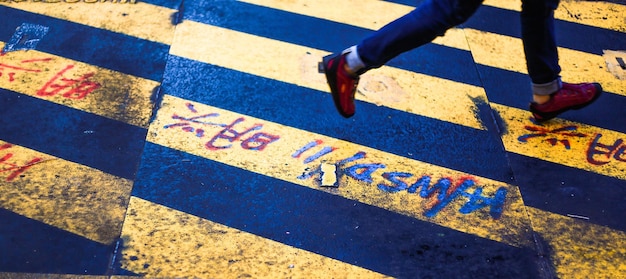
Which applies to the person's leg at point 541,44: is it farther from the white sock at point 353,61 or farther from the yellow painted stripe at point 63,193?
the yellow painted stripe at point 63,193

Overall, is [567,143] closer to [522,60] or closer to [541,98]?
[541,98]

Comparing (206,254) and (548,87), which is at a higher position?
(548,87)

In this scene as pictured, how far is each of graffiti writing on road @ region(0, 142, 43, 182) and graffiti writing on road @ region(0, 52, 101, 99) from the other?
1.61 feet

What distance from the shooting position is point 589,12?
4.90m

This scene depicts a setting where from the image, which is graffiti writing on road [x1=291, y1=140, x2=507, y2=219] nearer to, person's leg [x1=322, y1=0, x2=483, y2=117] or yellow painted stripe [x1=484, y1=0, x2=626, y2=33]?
person's leg [x1=322, y1=0, x2=483, y2=117]

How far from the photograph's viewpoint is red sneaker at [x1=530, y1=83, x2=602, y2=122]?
3.73 m

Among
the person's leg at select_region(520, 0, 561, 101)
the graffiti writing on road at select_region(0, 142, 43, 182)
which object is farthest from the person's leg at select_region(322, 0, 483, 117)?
the graffiti writing on road at select_region(0, 142, 43, 182)

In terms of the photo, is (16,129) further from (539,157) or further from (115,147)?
(539,157)

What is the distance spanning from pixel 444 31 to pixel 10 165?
7.16ft

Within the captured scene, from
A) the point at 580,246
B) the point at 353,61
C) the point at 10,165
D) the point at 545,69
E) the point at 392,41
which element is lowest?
the point at 580,246

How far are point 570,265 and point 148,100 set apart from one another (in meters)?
2.33

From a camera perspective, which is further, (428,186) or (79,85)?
(79,85)

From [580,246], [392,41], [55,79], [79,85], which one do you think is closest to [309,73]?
[392,41]

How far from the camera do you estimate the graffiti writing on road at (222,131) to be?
3570 millimetres
